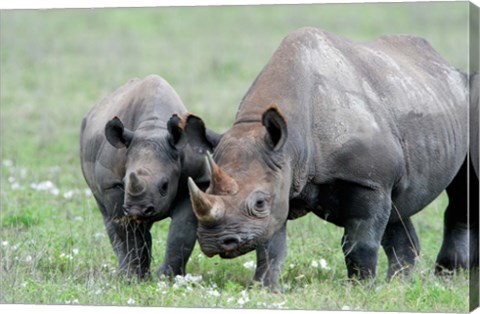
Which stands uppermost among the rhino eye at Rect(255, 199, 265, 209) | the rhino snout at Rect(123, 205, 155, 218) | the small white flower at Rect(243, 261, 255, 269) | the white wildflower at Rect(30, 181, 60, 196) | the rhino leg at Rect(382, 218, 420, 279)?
the rhino eye at Rect(255, 199, 265, 209)

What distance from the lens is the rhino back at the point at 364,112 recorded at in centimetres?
996

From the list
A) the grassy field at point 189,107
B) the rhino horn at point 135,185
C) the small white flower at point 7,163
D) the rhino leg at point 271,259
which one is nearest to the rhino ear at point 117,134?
the rhino horn at point 135,185

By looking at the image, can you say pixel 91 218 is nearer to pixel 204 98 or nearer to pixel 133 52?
pixel 133 52

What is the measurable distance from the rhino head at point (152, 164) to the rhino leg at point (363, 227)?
1140 millimetres

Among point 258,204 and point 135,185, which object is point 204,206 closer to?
point 258,204

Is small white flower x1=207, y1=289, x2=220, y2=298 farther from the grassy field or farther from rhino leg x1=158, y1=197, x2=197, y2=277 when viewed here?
rhino leg x1=158, y1=197, x2=197, y2=277

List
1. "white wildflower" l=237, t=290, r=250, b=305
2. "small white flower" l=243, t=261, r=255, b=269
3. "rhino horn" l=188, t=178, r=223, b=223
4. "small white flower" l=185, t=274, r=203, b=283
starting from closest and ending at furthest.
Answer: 1. "rhino horn" l=188, t=178, r=223, b=223
2. "white wildflower" l=237, t=290, r=250, b=305
3. "small white flower" l=185, t=274, r=203, b=283
4. "small white flower" l=243, t=261, r=255, b=269

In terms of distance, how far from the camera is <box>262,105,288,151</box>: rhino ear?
929cm

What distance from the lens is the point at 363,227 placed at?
10.2 meters

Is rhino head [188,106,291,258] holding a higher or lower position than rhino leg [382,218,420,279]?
higher

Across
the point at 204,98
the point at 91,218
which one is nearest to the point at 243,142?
the point at 91,218

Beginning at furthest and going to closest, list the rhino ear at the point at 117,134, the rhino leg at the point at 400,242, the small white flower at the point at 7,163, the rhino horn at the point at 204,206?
the small white flower at the point at 7,163 < the rhino leg at the point at 400,242 < the rhino ear at the point at 117,134 < the rhino horn at the point at 204,206

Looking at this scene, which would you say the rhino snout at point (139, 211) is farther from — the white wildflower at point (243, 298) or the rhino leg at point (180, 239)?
the white wildflower at point (243, 298)

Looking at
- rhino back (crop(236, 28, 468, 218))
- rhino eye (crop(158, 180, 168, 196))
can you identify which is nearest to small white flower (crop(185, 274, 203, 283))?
rhino eye (crop(158, 180, 168, 196))
